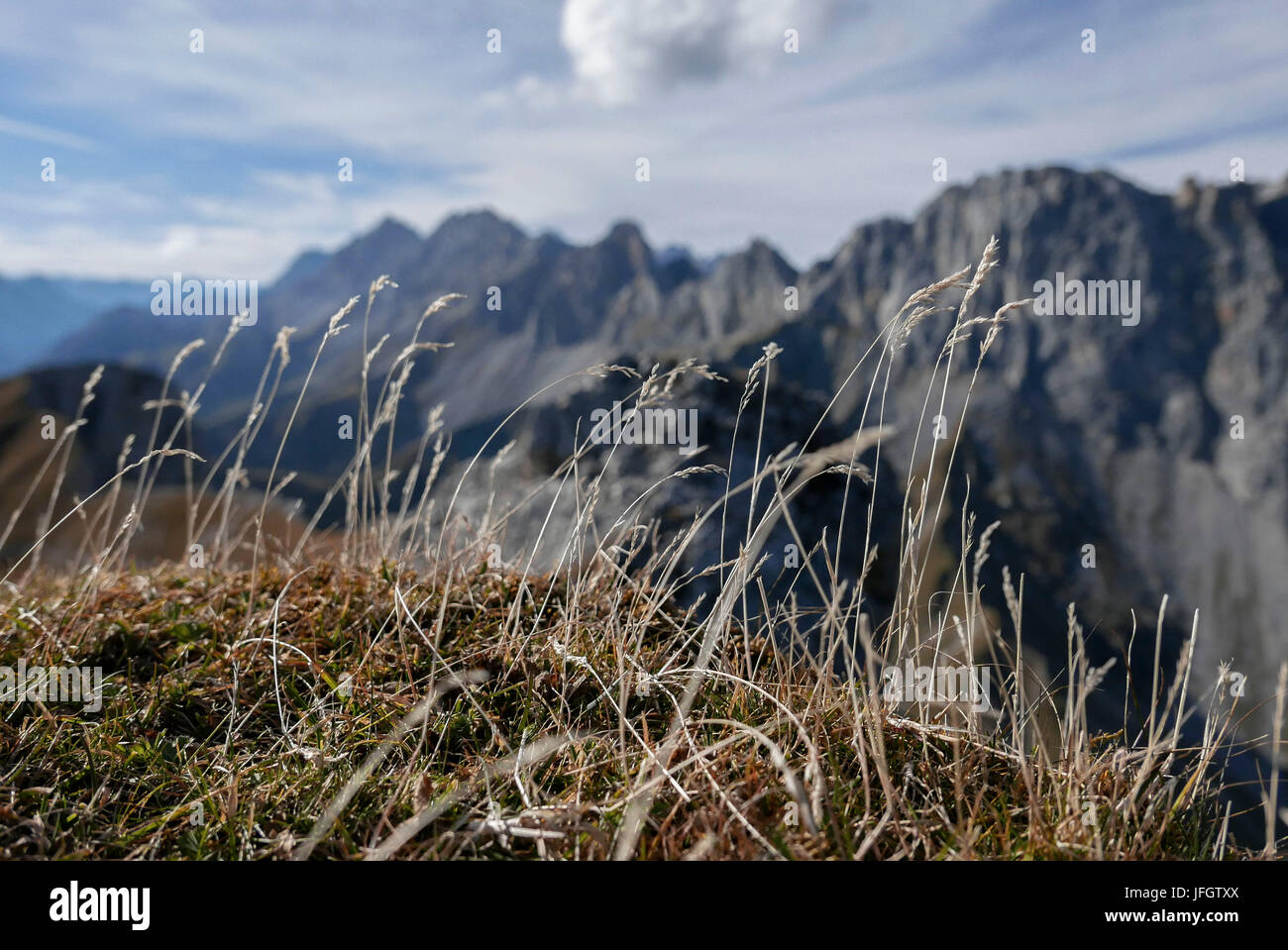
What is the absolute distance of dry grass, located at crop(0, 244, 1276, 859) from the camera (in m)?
1.92

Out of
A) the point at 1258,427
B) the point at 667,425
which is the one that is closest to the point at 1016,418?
the point at 1258,427

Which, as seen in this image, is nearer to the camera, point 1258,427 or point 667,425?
point 667,425

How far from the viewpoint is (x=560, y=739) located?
214 cm

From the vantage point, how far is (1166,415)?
18312cm

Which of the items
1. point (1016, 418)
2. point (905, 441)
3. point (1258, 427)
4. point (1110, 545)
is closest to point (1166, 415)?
point (1258, 427)

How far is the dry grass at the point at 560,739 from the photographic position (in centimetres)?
192
